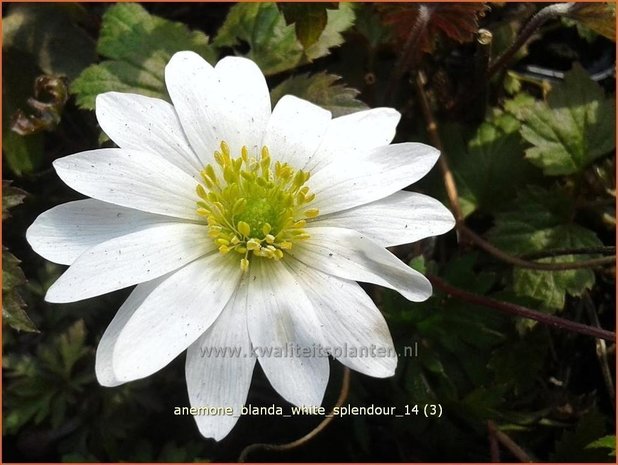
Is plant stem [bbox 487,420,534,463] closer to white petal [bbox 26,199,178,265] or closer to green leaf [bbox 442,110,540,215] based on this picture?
green leaf [bbox 442,110,540,215]

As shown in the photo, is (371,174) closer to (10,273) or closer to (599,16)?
(599,16)

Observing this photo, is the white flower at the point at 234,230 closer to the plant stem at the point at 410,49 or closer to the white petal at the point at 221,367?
the white petal at the point at 221,367

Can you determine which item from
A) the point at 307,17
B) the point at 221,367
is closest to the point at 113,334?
the point at 221,367

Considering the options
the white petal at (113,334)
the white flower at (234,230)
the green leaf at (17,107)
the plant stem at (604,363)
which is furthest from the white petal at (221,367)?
the plant stem at (604,363)

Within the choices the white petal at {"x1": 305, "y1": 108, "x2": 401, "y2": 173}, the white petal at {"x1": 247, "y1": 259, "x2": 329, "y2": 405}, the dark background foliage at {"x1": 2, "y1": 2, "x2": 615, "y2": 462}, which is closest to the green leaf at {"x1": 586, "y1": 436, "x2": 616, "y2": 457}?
the dark background foliage at {"x1": 2, "y1": 2, "x2": 615, "y2": 462}

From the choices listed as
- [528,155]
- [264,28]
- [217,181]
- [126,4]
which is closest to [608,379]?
[528,155]
